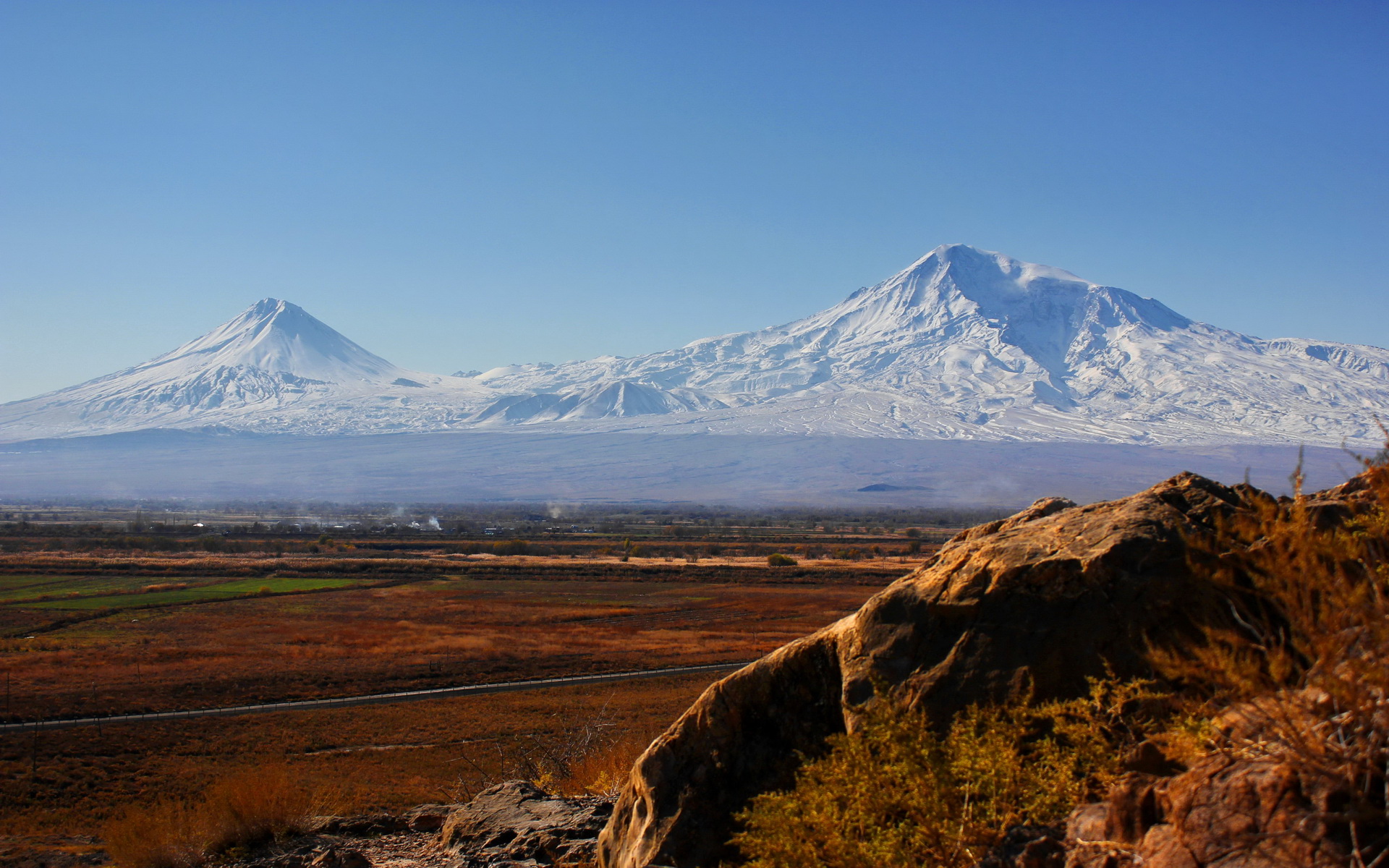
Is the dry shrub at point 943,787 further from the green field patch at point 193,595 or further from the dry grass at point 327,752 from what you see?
the green field patch at point 193,595

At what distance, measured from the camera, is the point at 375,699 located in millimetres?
32625

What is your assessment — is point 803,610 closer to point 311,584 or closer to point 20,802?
point 311,584

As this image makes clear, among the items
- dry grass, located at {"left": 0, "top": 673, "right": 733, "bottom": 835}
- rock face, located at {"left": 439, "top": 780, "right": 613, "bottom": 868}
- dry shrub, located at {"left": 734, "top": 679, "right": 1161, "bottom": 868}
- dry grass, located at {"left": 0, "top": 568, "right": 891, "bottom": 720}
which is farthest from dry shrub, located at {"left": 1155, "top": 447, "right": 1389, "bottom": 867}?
dry grass, located at {"left": 0, "top": 568, "right": 891, "bottom": 720}

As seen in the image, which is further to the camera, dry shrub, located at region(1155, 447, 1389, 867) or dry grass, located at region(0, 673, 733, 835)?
dry grass, located at region(0, 673, 733, 835)

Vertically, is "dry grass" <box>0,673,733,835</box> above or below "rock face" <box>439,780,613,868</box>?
below

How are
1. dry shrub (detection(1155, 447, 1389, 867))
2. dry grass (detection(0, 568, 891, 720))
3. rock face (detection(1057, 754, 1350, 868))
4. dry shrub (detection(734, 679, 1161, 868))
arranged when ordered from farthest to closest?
dry grass (detection(0, 568, 891, 720)) → dry shrub (detection(734, 679, 1161, 868)) → rock face (detection(1057, 754, 1350, 868)) → dry shrub (detection(1155, 447, 1389, 867))

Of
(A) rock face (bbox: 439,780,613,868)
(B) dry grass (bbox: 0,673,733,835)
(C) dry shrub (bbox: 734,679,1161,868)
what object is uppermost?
(C) dry shrub (bbox: 734,679,1161,868)

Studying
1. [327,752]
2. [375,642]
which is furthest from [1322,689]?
[375,642]

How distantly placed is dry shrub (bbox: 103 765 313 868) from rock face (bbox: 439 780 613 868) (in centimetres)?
244

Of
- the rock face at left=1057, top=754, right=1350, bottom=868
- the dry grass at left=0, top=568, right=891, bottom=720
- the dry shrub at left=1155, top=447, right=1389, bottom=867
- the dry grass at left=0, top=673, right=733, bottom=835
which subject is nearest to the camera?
the dry shrub at left=1155, top=447, right=1389, bottom=867

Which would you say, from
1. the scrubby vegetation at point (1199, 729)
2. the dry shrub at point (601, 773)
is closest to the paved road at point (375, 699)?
the dry shrub at point (601, 773)

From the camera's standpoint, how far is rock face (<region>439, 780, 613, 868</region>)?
28.9 feet

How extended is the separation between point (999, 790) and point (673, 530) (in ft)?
419

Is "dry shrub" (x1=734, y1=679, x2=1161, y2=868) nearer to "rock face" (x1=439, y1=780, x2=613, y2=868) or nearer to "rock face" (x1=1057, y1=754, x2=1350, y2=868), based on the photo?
"rock face" (x1=1057, y1=754, x2=1350, y2=868)
